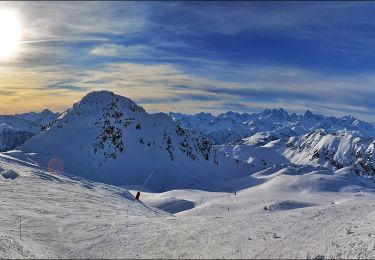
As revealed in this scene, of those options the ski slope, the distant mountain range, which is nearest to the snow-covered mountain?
the distant mountain range

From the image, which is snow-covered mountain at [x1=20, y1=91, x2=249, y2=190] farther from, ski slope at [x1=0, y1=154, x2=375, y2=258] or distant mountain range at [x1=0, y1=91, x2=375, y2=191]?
ski slope at [x1=0, y1=154, x2=375, y2=258]

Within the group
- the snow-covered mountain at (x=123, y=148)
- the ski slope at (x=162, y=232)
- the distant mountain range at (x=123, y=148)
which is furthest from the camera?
the snow-covered mountain at (x=123, y=148)

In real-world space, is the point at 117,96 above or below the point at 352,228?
above

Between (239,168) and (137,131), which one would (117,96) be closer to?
(137,131)

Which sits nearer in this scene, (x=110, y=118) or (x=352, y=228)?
(x=352, y=228)

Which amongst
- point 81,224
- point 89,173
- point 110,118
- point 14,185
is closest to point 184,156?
point 110,118

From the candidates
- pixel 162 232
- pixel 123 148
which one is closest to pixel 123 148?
pixel 123 148

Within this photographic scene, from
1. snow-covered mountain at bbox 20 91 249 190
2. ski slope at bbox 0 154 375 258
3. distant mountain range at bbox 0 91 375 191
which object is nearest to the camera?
ski slope at bbox 0 154 375 258

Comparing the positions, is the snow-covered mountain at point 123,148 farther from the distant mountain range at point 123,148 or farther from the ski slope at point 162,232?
the ski slope at point 162,232

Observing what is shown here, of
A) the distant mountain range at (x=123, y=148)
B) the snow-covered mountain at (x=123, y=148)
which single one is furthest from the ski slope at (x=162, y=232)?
the snow-covered mountain at (x=123, y=148)
